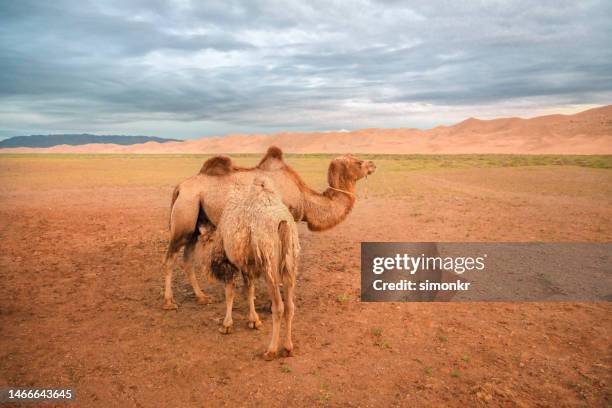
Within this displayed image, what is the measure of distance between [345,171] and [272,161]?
52.7 inches

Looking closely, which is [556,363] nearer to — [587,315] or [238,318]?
[587,315]

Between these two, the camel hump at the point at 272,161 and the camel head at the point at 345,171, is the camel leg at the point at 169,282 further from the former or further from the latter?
the camel head at the point at 345,171

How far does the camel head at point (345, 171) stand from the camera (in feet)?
24.7

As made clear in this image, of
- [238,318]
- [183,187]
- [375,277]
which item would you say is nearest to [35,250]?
[183,187]

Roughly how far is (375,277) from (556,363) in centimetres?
362

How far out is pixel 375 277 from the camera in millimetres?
8305

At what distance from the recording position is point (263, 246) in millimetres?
5039

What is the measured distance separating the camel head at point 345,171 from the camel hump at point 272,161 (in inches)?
37.1

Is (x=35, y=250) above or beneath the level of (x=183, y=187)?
beneath

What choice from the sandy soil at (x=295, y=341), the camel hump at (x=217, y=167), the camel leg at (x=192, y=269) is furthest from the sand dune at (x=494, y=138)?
the camel leg at (x=192, y=269)

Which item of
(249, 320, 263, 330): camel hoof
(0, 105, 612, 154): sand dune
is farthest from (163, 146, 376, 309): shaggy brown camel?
(0, 105, 612, 154): sand dune

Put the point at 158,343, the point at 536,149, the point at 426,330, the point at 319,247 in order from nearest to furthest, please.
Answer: the point at 158,343 → the point at 426,330 → the point at 319,247 → the point at 536,149

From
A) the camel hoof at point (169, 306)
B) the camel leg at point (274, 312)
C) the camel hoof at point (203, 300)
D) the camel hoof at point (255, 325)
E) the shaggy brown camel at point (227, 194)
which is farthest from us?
the camel hoof at point (203, 300)

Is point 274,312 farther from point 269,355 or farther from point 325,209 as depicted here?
point 325,209
